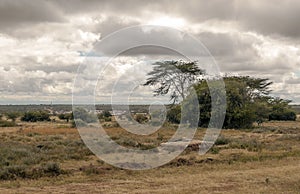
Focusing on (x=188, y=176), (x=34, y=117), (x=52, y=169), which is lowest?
(x=188, y=176)

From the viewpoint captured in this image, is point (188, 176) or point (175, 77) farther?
point (175, 77)

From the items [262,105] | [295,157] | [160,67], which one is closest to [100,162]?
[295,157]

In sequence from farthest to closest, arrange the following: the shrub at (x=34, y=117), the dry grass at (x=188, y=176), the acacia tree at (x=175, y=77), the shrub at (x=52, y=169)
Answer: the shrub at (x=34, y=117)
the acacia tree at (x=175, y=77)
the shrub at (x=52, y=169)
the dry grass at (x=188, y=176)

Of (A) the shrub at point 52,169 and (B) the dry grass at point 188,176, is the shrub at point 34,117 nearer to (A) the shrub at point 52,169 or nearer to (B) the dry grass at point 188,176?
(B) the dry grass at point 188,176

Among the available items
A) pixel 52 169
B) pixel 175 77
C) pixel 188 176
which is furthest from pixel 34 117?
pixel 188 176

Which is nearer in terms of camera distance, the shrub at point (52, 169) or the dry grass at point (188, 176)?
the dry grass at point (188, 176)

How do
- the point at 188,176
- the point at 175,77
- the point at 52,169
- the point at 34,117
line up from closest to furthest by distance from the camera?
the point at 188,176 → the point at 52,169 → the point at 175,77 → the point at 34,117

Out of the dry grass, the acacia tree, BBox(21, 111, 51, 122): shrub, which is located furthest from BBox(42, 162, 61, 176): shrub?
BBox(21, 111, 51, 122): shrub

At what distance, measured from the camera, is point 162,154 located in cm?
2153

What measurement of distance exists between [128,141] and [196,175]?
1151 centimetres

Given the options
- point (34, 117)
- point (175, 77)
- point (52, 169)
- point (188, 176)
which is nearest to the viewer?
point (188, 176)

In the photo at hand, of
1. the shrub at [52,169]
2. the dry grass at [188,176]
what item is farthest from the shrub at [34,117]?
the shrub at [52,169]

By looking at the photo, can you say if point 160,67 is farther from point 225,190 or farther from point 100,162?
point 225,190

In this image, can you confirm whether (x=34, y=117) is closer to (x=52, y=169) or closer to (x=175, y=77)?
(x=175, y=77)
